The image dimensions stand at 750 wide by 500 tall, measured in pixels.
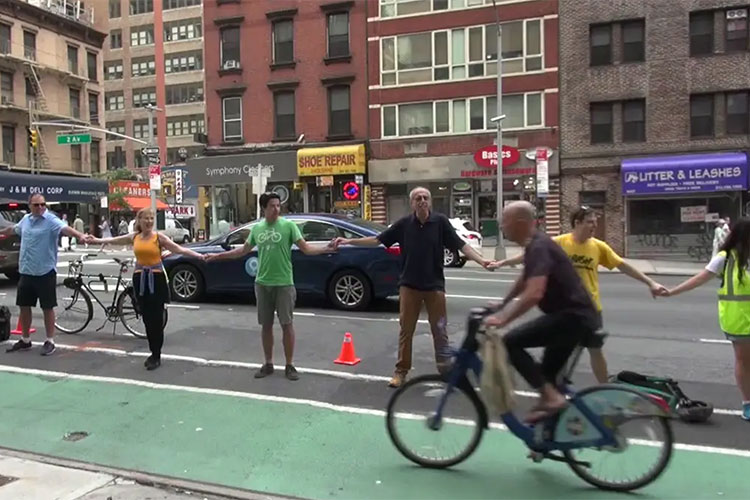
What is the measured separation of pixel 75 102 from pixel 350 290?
151ft

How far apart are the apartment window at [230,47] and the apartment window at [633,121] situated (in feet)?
61.7

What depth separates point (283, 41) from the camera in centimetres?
3150

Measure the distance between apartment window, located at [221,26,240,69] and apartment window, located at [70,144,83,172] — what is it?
21529mm

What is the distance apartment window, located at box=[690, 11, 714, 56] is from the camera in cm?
2483

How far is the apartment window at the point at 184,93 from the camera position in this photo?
195 ft

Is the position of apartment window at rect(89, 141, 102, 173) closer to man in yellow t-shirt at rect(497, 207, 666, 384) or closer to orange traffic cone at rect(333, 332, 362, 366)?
orange traffic cone at rect(333, 332, 362, 366)

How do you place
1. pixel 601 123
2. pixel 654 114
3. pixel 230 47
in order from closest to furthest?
pixel 654 114 → pixel 601 123 → pixel 230 47

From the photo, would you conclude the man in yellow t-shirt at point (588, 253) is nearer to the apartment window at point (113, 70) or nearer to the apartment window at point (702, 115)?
the apartment window at point (702, 115)

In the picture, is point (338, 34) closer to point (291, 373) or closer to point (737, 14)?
point (737, 14)

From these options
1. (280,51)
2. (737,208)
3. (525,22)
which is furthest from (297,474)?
(280,51)

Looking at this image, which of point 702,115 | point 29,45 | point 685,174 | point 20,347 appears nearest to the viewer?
point 20,347

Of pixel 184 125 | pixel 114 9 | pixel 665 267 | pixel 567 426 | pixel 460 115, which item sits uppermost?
pixel 114 9

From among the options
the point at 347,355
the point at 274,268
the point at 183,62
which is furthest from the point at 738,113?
the point at 183,62

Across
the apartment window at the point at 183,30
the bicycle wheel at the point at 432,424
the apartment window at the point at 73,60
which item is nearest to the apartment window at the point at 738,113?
the bicycle wheel at the point at 432,424
